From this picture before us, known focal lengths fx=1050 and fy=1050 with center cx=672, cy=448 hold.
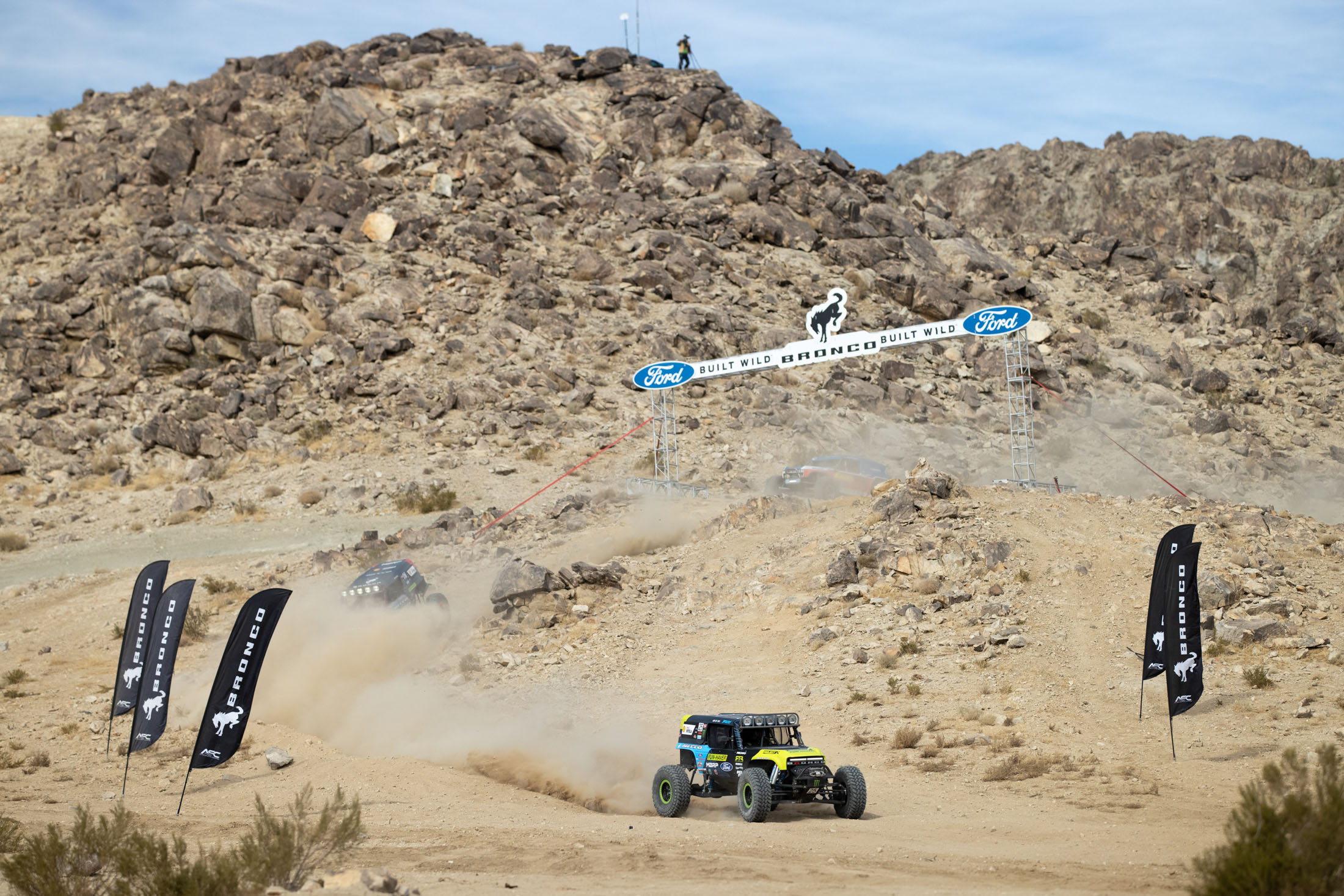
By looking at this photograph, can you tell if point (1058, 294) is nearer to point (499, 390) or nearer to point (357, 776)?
point (499, 390)

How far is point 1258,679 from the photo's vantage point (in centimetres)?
1745

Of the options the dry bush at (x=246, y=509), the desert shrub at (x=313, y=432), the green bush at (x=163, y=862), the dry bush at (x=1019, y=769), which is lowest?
the dry bush at (x=1019, y=769)

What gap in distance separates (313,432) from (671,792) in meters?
32.5

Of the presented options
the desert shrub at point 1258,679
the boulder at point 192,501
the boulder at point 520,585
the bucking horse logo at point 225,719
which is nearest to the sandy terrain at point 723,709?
the desert shrub at point 1258,679

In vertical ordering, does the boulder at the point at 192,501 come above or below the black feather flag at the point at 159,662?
above

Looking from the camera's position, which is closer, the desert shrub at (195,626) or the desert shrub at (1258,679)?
the desert shrub at (1258,679)

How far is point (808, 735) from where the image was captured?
17.5m

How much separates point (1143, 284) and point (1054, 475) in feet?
74.8

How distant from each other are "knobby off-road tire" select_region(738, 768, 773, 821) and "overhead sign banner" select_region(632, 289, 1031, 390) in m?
18.2

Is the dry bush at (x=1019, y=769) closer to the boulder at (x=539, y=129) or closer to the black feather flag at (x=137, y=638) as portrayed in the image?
the black feather flag at (x=137, y=638)

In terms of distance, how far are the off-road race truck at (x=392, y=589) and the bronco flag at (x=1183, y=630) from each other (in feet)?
50.4

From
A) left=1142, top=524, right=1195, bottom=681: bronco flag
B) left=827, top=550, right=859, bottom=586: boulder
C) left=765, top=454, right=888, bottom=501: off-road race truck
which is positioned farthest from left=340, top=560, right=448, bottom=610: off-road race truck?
left=1142, top=524, right=1195, bottom=681: bronco flag

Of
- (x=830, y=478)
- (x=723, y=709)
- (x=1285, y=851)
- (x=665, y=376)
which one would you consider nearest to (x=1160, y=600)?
(x=723, y=709)

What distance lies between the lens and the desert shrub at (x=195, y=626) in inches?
982
